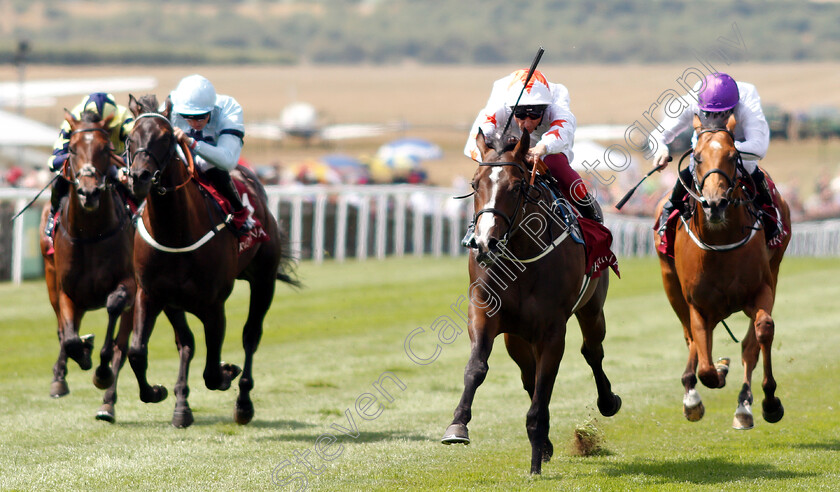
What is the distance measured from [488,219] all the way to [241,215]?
8.02ft

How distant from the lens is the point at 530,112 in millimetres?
6355

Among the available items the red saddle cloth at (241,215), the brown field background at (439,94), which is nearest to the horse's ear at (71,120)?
the red saddle cloth at (241,215)

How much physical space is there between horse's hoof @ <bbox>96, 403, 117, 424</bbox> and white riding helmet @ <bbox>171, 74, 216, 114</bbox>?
6.53 ft

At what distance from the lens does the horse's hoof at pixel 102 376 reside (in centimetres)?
719

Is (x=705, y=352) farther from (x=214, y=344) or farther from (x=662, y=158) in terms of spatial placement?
(x=214, y=344)

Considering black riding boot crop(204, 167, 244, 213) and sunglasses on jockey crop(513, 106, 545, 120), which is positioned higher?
sunglasses on jockey crop(513, 106, 545, 120)

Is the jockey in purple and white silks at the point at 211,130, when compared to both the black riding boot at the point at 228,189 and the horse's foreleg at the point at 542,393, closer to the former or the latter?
the black riding boot at the point at 228,189

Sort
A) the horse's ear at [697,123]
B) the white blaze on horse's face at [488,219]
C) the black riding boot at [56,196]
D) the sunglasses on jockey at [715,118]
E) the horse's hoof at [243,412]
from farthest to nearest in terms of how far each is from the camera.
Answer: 1. the black riding boot at [56,196]
2. the horse's hoof at [243,412]
3. the horse's ear at [697,123]
4. the sunglasses on jockey at [715,118]
5. the white blaze on horse's face at [488,219]

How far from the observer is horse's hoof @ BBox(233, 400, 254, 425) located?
757cm

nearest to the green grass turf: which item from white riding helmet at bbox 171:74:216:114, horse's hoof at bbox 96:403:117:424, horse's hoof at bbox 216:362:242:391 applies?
horse's hoof at bbox 96:403:117:424

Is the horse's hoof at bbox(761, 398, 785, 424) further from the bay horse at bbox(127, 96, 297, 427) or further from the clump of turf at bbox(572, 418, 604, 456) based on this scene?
the bay horse at bbox(127, 96, 297, 427)

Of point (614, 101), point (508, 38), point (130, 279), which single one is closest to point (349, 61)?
point (508, 38)

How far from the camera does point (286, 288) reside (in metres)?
16.1

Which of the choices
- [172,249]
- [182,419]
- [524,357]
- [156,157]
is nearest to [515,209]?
[524,357]
